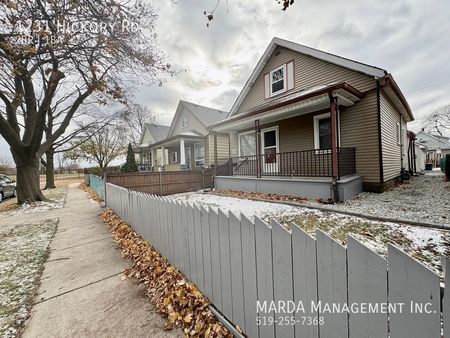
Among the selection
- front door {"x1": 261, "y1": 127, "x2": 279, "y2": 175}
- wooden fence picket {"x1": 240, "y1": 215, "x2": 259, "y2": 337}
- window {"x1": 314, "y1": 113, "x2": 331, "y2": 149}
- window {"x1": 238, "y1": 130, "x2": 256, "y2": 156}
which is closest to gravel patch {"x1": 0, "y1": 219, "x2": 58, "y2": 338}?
wooden fence picket {"x1": 240, "y1": 215, "x2": 259, "y2": 337}

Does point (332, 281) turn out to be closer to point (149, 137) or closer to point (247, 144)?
point (247, 144)

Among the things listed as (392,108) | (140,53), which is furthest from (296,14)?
(392,108)

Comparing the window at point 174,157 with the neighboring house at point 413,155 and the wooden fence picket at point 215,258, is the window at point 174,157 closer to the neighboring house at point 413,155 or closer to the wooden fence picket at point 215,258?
the neighboring house at point 413,155

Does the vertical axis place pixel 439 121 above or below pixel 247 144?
above

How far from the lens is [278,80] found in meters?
11.3

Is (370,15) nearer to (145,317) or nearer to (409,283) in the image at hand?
(409,283)

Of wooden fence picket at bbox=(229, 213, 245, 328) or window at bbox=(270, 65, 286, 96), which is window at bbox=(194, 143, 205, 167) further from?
wooden fence picket at bbox=(229, 213, 245, 328)

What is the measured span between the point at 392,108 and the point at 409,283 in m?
12.0

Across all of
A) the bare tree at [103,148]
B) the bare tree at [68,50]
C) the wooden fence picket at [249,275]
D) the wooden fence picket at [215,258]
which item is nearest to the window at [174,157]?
the bare tree at [68,50]

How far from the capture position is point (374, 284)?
1.05 meters

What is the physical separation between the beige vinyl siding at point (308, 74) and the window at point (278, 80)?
23cm

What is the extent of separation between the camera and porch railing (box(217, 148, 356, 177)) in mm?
7941

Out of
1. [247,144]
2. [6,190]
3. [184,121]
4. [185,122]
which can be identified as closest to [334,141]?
[247,144]

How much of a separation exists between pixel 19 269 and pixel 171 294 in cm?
290
